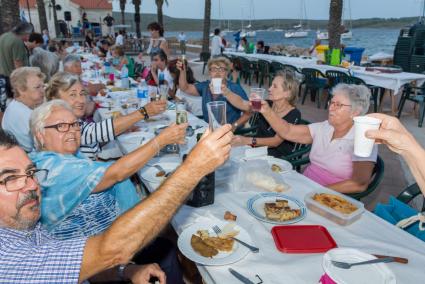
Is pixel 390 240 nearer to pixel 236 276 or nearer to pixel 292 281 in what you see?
pixel 292 281

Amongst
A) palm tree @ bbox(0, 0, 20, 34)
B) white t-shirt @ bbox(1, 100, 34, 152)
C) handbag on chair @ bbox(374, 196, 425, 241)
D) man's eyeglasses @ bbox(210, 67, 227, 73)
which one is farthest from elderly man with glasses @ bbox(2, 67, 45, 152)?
palm tree @ bbox(0, 0, 20, 34)

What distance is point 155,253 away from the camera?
6.24 ft

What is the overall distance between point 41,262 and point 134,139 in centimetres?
203

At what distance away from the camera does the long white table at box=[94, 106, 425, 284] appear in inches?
48.2

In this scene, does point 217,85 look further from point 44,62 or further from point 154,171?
point 44,62

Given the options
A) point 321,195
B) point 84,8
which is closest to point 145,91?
point 321,195

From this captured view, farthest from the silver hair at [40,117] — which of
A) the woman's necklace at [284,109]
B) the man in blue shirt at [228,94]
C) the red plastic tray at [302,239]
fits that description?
the woman's necklace at [284,109]

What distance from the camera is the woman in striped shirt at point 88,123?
8.46 ft

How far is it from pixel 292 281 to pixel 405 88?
6.53m

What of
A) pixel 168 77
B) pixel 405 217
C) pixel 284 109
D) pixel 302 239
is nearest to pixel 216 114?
pixel 302 239

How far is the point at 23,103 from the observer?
306cm

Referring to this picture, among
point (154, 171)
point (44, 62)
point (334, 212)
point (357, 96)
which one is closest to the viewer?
point (334, 212)

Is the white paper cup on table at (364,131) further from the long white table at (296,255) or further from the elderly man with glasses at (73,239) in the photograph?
the elderly man with glasses at (73,239)

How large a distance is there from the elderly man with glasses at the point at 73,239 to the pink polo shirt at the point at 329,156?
154cm
